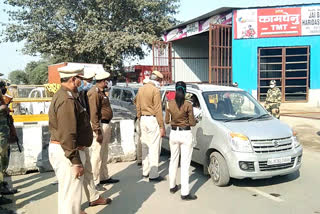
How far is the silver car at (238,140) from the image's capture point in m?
4.74

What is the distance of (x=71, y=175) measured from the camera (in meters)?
3.15

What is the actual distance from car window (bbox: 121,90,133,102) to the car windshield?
5.15m

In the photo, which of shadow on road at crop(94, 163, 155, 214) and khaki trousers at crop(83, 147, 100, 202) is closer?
khaki trousers at crop(83, 147, 100, 202)

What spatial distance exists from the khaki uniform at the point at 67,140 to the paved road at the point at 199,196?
3.66ft

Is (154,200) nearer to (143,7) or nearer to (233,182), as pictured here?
(233,182)

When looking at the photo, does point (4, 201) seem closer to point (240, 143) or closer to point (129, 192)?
point (129, 192)

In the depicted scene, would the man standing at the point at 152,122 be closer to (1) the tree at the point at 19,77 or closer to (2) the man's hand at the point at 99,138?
(2) the man's hand at the point at 99,138

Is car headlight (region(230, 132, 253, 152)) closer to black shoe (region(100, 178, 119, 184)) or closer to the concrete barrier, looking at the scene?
black shoe (region(100, 178, 119, 184))

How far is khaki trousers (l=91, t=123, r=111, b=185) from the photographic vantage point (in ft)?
15.8

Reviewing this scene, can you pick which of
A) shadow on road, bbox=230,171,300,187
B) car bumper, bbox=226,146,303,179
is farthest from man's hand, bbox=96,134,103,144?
shadow on road, bbox=230,171,300,187

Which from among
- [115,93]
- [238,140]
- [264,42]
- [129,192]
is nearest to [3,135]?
[129,192]

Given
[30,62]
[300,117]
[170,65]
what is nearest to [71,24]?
[170,65]

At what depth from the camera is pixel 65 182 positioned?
10.3 ft

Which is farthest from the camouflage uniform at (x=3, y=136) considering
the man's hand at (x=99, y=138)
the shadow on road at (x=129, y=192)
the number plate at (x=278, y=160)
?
the number plate at (x=278, y=160)
